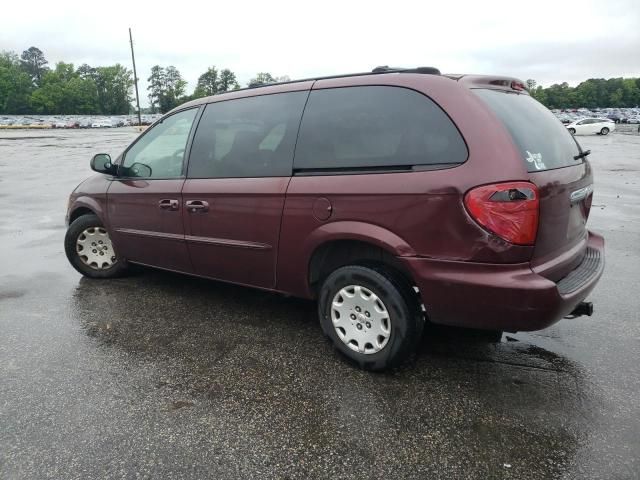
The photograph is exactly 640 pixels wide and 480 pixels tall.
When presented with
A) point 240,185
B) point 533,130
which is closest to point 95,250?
point 240,185

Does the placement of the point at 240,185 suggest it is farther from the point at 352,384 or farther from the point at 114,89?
the point at 114,89

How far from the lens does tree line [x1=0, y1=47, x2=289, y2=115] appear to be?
11300 cm

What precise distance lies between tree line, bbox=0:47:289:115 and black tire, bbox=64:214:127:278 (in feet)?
352

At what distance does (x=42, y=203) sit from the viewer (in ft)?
32.0

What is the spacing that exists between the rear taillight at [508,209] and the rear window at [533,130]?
0.18m

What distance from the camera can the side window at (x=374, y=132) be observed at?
9.27 ft

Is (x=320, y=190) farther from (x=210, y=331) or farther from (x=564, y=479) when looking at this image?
(x=564, y=479)

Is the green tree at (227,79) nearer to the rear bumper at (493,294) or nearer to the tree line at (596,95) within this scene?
the tree line at (596,95)

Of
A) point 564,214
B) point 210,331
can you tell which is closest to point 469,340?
point 564,214

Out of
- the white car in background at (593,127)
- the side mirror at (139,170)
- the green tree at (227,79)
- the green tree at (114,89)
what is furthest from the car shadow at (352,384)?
the green tree at (114,89)

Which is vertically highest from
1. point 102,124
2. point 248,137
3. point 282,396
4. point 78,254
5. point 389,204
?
point 102,124

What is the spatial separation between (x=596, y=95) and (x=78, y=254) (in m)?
149

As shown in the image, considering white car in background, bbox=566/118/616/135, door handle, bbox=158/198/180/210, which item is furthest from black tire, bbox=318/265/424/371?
white car in background, bbox=566/118/616/135

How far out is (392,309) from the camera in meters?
2.99
